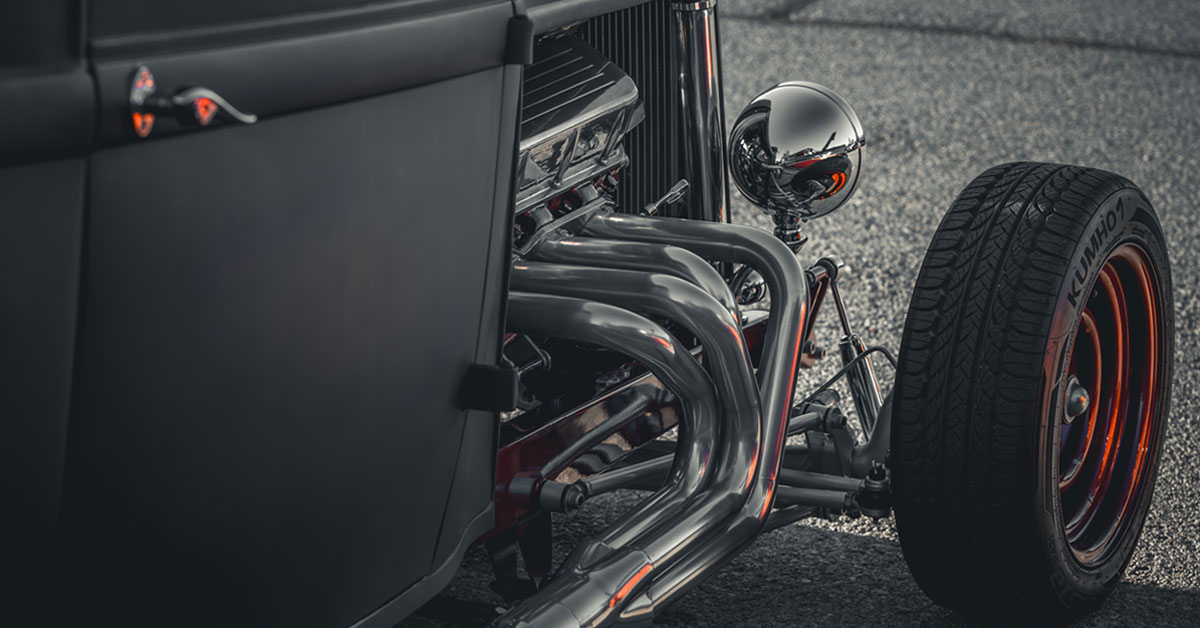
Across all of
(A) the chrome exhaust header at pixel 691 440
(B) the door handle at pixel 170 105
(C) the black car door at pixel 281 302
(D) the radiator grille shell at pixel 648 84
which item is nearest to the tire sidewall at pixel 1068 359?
(A) the chrome exhaust header at pixel 691 440

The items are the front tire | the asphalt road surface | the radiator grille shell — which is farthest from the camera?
the asphalt road surface

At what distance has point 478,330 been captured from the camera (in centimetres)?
151

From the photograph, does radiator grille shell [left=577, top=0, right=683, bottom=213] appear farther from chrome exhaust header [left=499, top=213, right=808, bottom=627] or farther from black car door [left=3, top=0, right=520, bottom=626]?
black car door [left=3, top=0, right=520, bottom=626]

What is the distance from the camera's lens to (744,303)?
7.54ft

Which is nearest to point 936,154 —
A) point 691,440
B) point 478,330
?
point 691,440

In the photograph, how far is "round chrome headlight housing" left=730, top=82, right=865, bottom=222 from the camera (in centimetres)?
219

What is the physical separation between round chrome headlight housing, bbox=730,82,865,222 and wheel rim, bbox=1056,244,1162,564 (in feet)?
1.52

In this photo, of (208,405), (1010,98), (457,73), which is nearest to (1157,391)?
(457,73)

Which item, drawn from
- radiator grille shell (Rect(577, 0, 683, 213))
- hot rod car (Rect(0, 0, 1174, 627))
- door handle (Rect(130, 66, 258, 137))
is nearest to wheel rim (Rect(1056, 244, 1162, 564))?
hot rod car (Rect(0, 0, 1174, 627))

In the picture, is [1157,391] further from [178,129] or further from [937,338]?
[178,129]

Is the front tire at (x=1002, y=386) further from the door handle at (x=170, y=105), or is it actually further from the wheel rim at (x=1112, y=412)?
the door handle at (x=170, y=105)

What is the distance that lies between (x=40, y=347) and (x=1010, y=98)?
→ 546 cm

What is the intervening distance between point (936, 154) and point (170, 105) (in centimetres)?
442

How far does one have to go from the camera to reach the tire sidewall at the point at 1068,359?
194 cm
